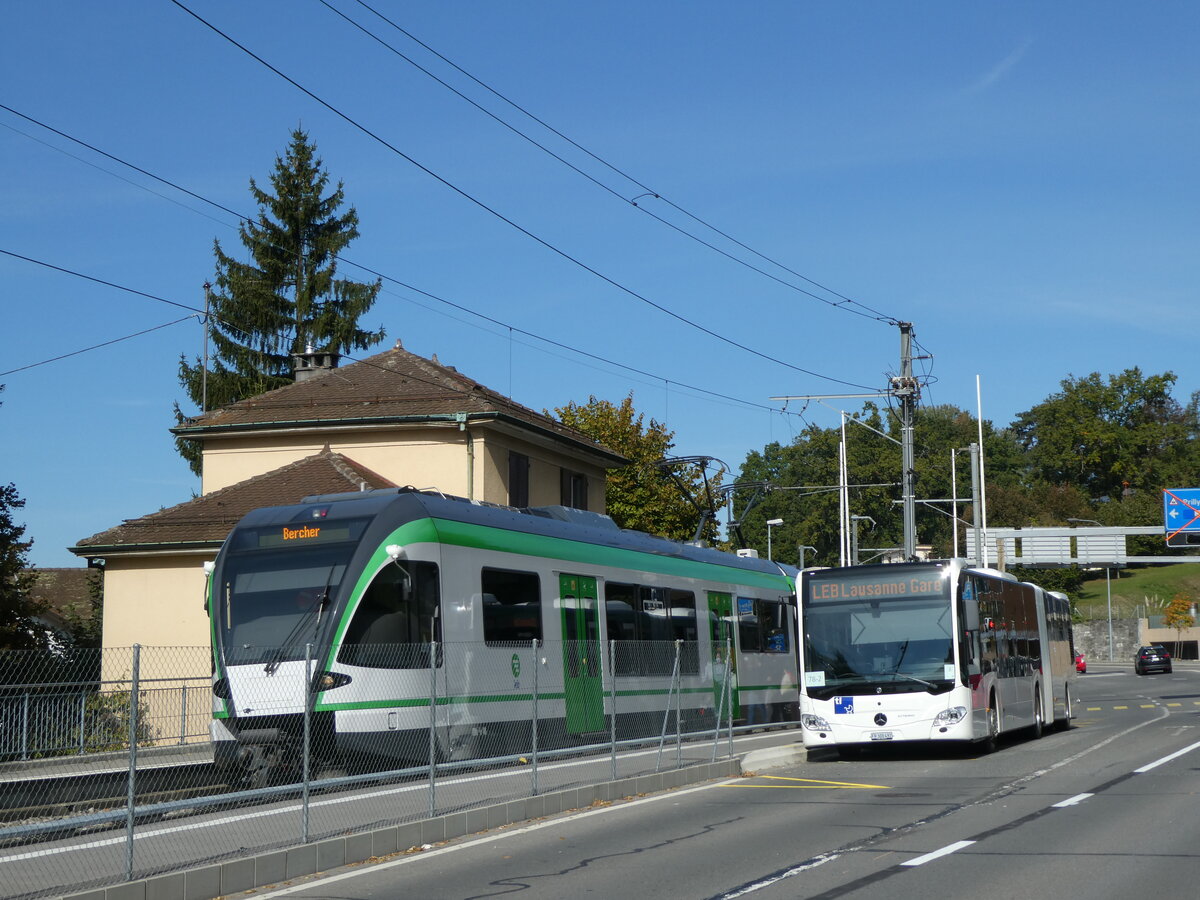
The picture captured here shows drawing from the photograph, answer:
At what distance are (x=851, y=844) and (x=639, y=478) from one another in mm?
42476

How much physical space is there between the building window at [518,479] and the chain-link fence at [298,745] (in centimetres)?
1470

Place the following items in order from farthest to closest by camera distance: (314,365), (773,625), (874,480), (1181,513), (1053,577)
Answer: (874,480), (1053,577), (1181,513), (314,365), (773,625)

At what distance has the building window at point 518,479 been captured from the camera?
3622 cm

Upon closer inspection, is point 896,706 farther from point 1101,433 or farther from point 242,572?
point 1101,433

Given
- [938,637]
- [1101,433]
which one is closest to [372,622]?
[938,637]

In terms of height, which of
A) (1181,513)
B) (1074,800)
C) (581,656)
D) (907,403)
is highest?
(907,403)

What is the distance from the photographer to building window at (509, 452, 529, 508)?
119ft

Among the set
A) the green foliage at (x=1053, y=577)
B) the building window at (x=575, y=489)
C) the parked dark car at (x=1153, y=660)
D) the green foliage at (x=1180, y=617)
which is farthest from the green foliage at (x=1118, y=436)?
the building window at (x=575, y=489)

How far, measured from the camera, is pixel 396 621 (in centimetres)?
1711

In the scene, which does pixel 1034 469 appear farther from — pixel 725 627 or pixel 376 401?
pixel 725 627

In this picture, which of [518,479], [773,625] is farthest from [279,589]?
[518,479]

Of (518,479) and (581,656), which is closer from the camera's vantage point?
(581,656)

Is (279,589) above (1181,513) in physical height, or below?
below

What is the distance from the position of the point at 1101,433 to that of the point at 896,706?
4024 inches
